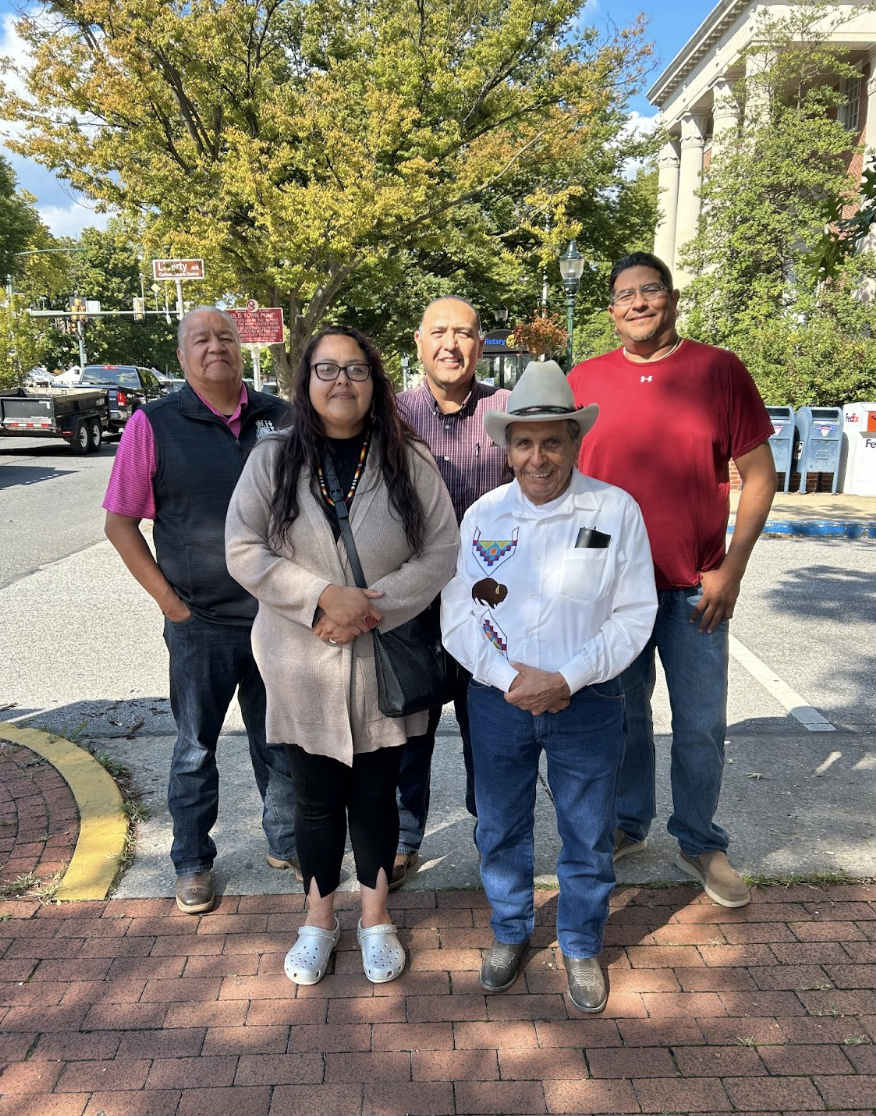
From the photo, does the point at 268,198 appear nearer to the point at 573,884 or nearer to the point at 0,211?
the point at 573,884

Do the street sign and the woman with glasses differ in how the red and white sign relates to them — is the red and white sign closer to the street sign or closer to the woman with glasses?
the street sign

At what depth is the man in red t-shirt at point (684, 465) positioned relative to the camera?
281 centimetres

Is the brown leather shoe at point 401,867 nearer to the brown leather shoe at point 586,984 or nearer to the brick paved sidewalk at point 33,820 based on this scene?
the brown leather shoe at point 586,984

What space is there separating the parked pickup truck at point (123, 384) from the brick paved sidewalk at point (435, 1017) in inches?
909

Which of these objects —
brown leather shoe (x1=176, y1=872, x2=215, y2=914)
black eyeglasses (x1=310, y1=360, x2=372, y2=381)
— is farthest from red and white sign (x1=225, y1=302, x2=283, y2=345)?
black eyeglasses (x1=310, y1=360, x2=372, y2=381)

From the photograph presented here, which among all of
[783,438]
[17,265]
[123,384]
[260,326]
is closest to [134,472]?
[260,326]

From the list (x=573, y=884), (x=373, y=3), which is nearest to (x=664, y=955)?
(x=573, y=884)

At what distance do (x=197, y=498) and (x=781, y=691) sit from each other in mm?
3892

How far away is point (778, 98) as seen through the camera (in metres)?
19.5

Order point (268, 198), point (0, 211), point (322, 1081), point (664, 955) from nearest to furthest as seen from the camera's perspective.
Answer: point (322, 1081), point (664, 955), point (268, 198), point (0, 211)

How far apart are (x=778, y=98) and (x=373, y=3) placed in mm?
9815

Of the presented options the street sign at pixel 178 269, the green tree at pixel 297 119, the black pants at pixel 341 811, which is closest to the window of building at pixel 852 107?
the green tree at pixel 297 119

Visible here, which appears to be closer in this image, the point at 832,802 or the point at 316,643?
the point at 316,643

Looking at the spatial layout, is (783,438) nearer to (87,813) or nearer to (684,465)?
(684,465)
